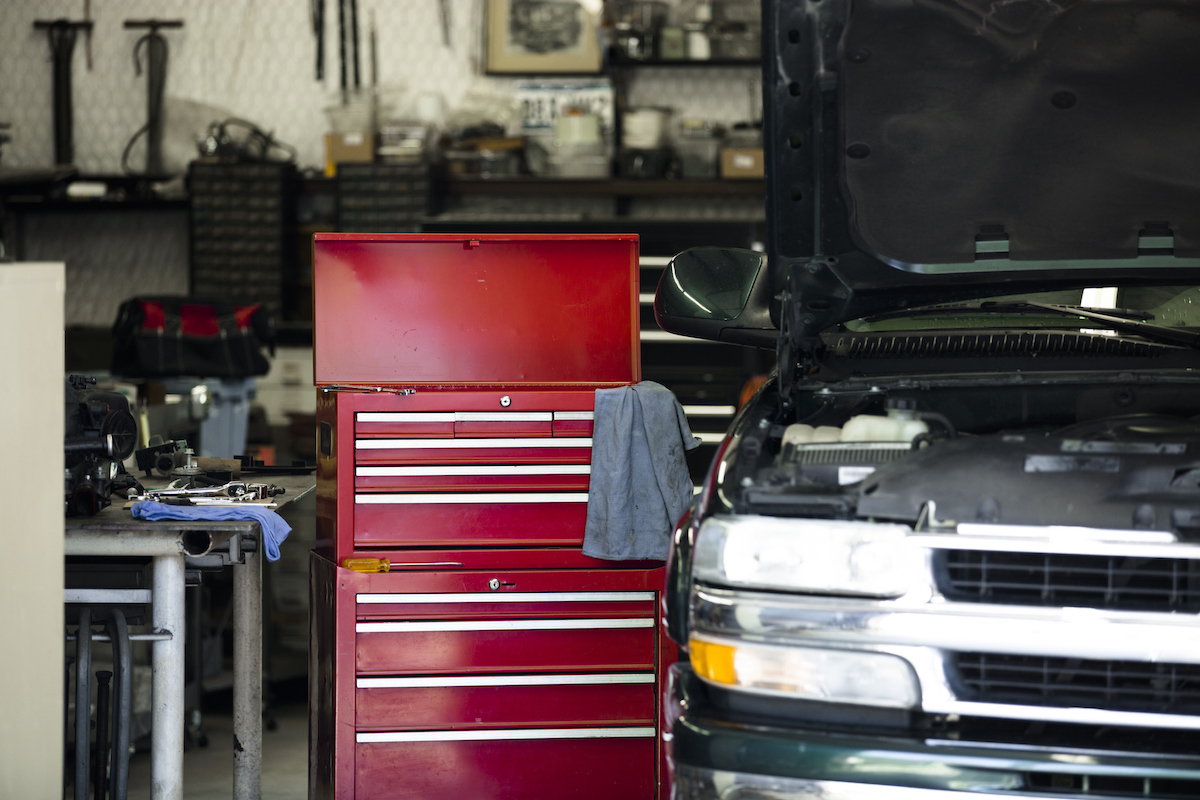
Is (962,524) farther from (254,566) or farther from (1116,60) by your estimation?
(254,566)

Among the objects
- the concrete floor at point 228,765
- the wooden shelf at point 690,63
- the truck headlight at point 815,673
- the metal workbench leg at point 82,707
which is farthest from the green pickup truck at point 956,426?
the wooden shelf at point 690,63

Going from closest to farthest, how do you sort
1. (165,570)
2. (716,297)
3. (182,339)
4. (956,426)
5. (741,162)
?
(956,426) → (716,297) → (165,570) → (182,339) → (741,162)

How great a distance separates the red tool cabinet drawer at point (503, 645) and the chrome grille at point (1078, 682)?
3.68 feet

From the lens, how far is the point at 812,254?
206 cm

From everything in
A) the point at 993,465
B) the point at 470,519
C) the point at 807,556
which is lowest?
the point at 470,519

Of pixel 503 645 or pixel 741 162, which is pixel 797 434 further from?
pixel 741 162

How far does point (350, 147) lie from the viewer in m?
6.46

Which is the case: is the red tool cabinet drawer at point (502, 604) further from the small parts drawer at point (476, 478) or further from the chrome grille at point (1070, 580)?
the chrome grille at point (1070, 580)

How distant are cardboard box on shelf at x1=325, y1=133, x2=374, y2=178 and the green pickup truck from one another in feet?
14.6

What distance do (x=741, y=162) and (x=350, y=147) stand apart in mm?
2047

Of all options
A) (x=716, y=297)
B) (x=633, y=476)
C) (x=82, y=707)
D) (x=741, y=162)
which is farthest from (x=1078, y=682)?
(x=741, y=162)

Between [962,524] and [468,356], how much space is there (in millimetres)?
1504

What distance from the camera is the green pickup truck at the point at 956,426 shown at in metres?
1.47

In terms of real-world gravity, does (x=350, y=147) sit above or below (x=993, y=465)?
above
